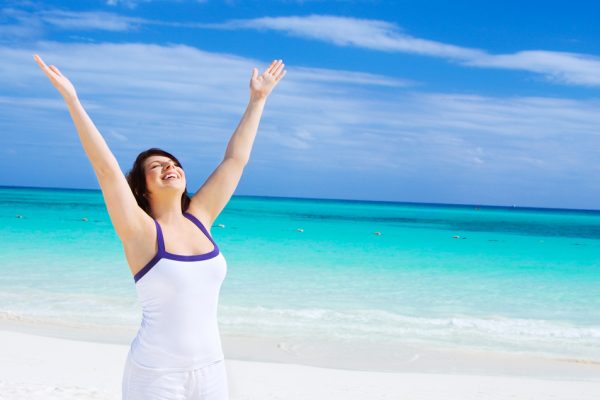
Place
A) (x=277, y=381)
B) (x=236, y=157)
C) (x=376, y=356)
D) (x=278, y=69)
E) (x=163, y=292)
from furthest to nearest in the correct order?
(x=376, y=356) → (x=277, y=381) → (x=278, y=69) → (x=236, y=157) → (x=163, y=292)

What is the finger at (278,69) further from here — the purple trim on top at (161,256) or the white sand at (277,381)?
the white sand at (277,381)

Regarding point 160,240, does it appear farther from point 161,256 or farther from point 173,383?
point 173,383

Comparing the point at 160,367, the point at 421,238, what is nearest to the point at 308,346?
the point at 160,367

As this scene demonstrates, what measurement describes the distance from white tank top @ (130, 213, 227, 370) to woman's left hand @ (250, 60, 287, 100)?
3.38ft

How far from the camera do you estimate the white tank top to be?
2502 millimetres

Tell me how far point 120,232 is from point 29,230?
30570mm

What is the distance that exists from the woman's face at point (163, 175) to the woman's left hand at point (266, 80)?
74cm

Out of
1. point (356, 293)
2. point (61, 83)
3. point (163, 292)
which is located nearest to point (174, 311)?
point (163, 292)

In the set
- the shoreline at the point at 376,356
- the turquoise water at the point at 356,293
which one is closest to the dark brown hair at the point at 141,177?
the shoreline at the point at 376,356

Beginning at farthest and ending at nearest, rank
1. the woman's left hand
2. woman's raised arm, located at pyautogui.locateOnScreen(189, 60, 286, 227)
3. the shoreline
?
1. the shoreline
2. the woman's left hand
3. woman's raised arm, located at pyautogui.locateOnScreen(189, 60, 286, 227)

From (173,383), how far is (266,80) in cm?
151

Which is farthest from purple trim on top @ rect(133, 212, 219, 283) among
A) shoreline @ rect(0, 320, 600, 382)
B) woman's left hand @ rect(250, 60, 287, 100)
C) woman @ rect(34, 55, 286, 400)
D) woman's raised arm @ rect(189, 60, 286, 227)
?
shoreline @ rect(0, 320, 600, 382)

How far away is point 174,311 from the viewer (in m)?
2.52

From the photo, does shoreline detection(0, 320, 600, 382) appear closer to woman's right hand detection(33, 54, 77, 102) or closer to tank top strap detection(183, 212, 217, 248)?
tank top strap detection(183, 212, 217, 248)
